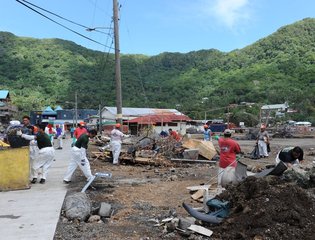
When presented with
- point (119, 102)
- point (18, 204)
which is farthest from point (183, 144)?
point (18, 204)

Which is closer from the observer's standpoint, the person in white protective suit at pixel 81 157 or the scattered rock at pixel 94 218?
the scattered rock at pixel 94 218

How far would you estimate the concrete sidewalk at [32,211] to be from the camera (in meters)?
6.55

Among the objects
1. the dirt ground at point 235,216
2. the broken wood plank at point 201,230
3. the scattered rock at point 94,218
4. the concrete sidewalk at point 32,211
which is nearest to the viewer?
the dirt ground at point 235,216

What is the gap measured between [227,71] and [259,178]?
329ft

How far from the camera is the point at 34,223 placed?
7.11 meters

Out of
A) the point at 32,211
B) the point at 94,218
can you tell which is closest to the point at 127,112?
the point at 32,211

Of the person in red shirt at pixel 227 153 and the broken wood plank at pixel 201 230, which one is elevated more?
the person in red shirt at pixel 227 153

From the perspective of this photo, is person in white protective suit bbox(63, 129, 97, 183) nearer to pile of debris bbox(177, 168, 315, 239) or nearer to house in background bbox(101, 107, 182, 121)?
pile of debris bbox(177, 168, 315, 239)

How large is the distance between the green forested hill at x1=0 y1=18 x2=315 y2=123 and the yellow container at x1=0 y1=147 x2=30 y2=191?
60187 millimetres

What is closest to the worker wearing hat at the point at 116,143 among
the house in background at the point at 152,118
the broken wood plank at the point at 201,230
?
the broken wood plank at the point at 201,230

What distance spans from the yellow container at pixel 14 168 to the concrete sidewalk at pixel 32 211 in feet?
1.12

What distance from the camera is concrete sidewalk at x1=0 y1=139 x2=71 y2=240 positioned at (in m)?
6.55

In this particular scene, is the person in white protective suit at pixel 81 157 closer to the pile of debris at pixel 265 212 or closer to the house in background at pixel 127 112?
the pile of debris at pixel 265 212

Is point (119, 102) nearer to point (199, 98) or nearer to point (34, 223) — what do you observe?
point (34, 223)
